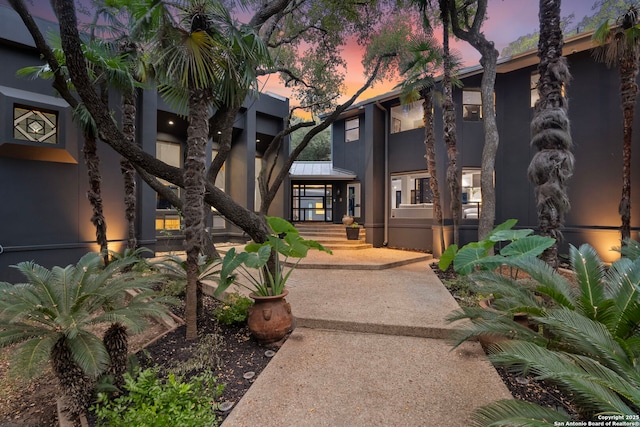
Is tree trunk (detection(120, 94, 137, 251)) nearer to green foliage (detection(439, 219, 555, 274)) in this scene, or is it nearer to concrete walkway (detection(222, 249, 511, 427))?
concrete walkway (detection(222, 249, 511, 427))

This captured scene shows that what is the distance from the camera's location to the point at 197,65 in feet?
11.5

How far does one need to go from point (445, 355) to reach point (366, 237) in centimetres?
855

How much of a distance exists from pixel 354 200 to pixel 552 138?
980cm

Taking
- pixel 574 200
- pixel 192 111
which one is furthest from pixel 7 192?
pixel 574 200

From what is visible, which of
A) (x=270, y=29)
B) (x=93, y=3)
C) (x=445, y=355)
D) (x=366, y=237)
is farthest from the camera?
(x=366, y=237)

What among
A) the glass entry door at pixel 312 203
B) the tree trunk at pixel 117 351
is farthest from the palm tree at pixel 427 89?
the tree trunk at pixel 117 351

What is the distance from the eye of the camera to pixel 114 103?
8.40 m

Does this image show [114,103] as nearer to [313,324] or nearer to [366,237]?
[313,324]

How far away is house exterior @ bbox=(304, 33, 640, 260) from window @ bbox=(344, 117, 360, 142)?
5cm

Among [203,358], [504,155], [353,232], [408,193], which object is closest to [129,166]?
[203,358]

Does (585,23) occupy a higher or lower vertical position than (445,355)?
higher

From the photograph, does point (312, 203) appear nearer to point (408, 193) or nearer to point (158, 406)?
point (408, 193)

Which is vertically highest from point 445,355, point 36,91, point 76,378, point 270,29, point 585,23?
point 585,23

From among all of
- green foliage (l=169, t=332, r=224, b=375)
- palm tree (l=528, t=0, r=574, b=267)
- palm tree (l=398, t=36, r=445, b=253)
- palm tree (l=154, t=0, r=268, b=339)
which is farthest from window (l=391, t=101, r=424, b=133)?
green foliage (l=169, t=332, r=224, b=375)
